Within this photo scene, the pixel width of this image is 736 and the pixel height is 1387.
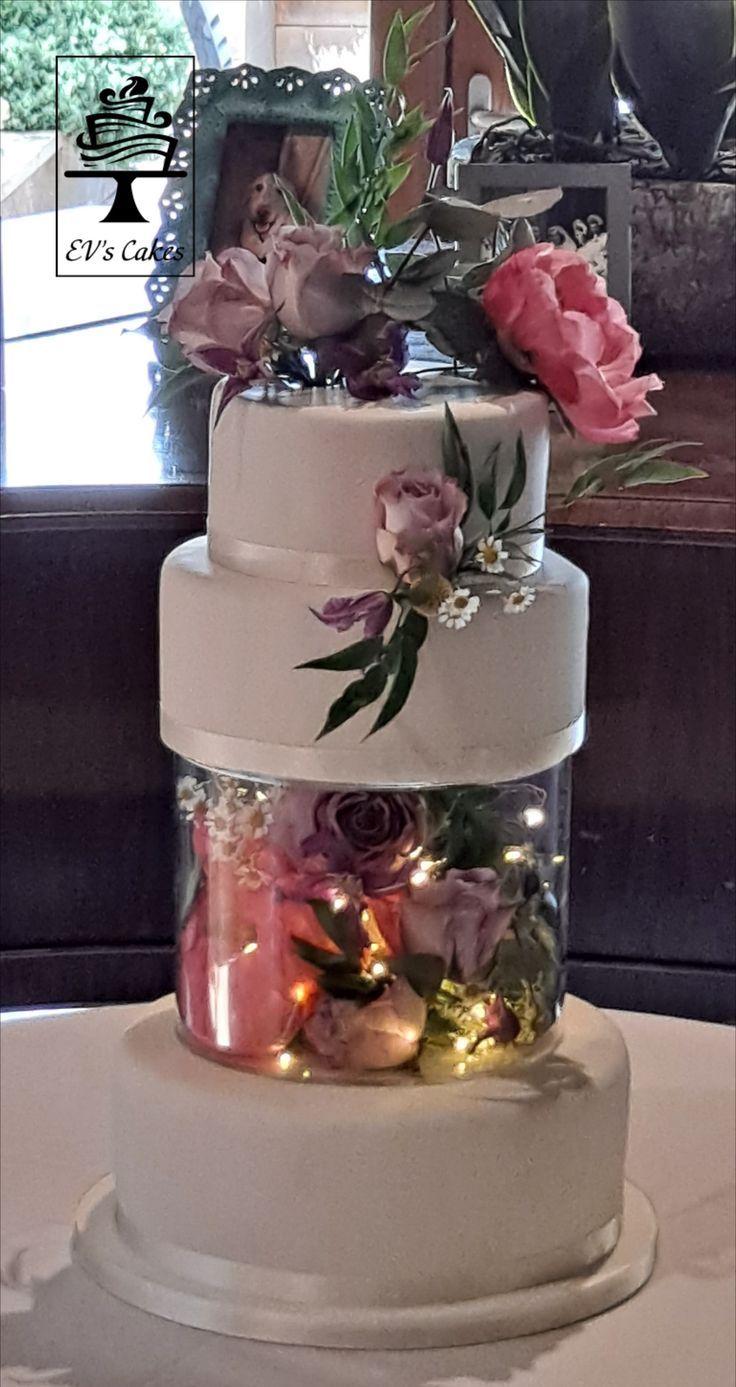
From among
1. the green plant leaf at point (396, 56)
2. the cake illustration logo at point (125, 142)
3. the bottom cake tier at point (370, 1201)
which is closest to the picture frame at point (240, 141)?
the cake illustration logo at point (125, 142)

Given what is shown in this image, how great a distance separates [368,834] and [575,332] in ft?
0.84

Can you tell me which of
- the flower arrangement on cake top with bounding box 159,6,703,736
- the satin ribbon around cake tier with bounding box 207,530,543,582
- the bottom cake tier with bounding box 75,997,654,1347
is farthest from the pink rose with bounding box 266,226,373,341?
the bottom cake tier with bounding box 75,997,654,1347

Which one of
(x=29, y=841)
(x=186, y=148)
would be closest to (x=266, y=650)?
(x=29, y=841)

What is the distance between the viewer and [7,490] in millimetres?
1201

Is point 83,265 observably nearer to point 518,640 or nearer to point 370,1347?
point 518,640

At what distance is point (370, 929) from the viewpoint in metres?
Answer: 0.88

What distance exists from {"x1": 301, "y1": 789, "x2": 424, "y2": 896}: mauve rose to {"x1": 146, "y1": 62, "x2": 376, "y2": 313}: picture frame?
61cm

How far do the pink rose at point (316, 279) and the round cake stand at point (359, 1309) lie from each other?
47 centimetres

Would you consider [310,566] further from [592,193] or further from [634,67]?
[634,67]

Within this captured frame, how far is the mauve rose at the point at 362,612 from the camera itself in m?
0.81

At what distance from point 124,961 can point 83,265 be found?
0.59 metres

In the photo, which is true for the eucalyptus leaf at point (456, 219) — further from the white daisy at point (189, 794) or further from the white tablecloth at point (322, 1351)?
the white tablecloth at point (322, 1351)

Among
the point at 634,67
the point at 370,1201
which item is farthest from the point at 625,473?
the point at 634,67

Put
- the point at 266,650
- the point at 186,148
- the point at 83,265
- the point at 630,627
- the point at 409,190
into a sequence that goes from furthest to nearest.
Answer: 1. the point at 83,265
2. the point at 186,148
3. the point at 630,627
4. the point at 409,190
5. the point at 266,650
